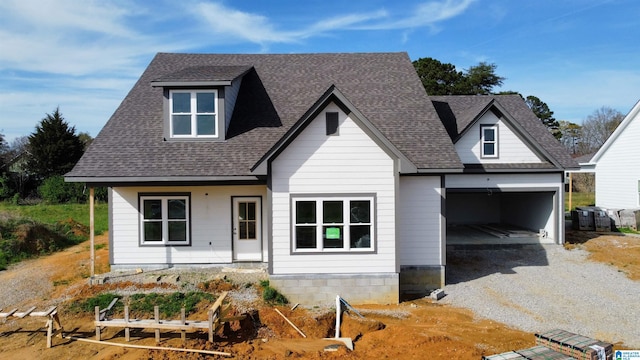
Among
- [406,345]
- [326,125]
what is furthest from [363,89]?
[406,345]

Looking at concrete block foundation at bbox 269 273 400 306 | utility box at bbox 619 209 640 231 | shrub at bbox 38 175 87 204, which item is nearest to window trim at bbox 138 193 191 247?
concrete block foundation at bbox 269 273 400 306

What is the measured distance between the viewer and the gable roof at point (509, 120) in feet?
56.1

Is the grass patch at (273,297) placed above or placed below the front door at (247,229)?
below

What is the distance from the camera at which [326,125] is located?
11.4 m

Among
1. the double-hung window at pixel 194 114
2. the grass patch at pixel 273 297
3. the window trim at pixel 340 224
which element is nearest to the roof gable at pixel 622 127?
the window trim at pixel 340 224

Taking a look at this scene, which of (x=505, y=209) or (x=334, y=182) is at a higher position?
(x=334, y=182)

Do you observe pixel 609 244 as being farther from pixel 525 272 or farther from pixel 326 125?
→ pixel 326 125

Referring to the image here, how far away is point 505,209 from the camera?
886 inches

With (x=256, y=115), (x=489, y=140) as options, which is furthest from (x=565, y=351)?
(x=256, y=115)

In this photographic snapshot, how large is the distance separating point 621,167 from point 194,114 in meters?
23.9

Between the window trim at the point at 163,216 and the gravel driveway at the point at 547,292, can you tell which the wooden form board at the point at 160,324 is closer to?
the window trim at the point at 163,216

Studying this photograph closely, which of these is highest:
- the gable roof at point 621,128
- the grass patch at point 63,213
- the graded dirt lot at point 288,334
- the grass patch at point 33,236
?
the gable roof at point 621,128

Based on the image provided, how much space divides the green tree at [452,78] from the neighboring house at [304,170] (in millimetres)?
28176

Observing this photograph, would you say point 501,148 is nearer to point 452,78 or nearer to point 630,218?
point 630,218
